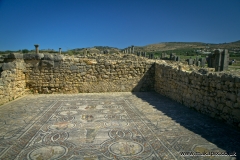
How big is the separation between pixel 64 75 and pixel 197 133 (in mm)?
6842

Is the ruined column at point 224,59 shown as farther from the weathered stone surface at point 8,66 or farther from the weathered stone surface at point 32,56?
the weathered stone surface at point 8,66

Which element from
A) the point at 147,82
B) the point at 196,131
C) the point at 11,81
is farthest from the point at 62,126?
the point at 147,82

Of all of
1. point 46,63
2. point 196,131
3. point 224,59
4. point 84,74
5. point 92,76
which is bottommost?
point 196,131

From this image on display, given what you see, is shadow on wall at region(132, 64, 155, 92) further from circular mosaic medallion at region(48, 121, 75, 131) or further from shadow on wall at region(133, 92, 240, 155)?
circular mosaic medallion at region(48, 121, 75, 131)

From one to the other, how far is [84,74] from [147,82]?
3.46 metres

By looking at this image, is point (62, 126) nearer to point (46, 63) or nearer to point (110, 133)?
point (110, 133)

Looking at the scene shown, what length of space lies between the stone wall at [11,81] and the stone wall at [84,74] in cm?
42

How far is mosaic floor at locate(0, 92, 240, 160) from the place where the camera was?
3.25 m

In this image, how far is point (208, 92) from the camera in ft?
17.4

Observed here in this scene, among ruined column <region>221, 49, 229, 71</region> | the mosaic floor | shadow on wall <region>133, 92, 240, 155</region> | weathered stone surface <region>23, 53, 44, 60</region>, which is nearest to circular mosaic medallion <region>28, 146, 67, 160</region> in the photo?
the mosaic floor

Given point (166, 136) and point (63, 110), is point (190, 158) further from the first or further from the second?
point (63, 110)

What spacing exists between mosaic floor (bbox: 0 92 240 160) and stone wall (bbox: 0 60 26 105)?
3.10 feet

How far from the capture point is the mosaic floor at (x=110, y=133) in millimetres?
3250

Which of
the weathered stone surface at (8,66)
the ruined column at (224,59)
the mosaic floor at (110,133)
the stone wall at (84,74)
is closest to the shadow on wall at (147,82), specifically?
the stone wall at (84,74)
